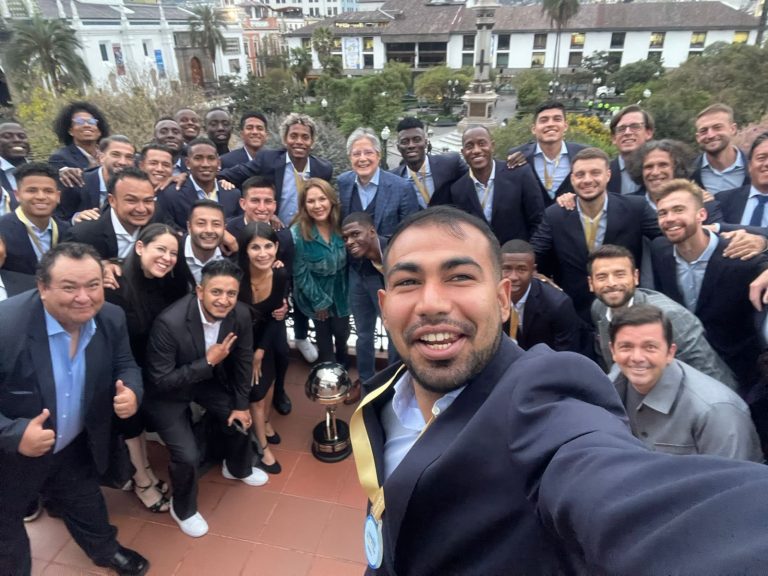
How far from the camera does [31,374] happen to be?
231 centimetres

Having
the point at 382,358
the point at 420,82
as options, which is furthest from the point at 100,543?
the point at 420,82

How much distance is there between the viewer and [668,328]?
2318mm

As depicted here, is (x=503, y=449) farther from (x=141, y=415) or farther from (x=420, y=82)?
(x=420, y=82)

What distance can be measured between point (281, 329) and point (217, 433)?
90 cm

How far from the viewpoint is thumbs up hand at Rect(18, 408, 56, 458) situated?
2209mm

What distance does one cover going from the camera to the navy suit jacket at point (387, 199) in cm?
410

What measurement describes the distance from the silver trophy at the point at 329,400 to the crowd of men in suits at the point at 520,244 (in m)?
0.52

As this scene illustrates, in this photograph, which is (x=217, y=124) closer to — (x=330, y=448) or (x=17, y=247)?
(x=17, y=247)

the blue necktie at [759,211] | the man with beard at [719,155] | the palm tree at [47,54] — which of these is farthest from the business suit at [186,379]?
the palm tree at [47,54]

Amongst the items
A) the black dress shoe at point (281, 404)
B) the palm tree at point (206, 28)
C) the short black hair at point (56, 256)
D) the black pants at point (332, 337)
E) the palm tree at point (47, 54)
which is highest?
the palm tree at point (206, 28)

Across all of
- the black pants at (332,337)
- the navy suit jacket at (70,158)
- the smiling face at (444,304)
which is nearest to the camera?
the smiling face at (444,304)

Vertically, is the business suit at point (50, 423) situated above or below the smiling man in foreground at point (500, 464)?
below

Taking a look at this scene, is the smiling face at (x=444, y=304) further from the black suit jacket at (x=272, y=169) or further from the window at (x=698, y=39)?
the window at (x=698, y=39)

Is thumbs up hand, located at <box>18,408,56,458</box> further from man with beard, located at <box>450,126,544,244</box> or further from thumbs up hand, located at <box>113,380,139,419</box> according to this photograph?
man with beard, located at <box>450,126,544,244</box>
